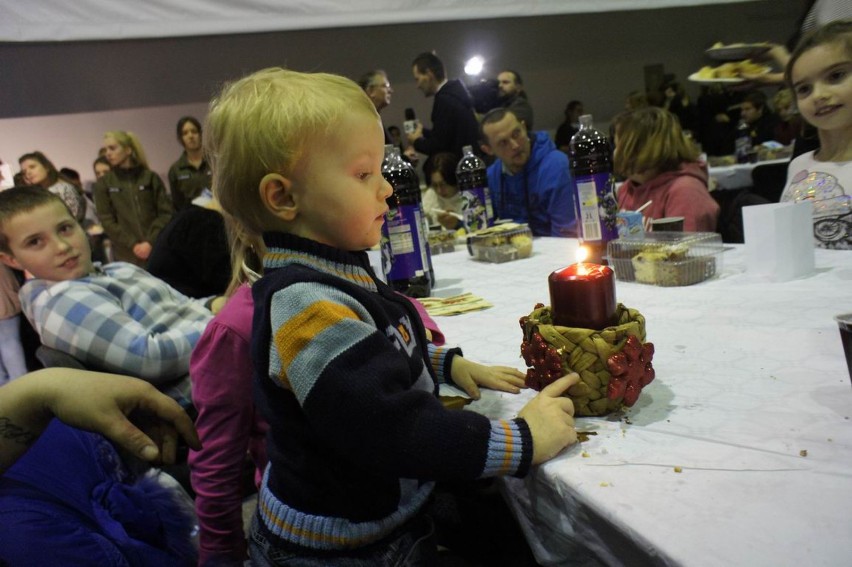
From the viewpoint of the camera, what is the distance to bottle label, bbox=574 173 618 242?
1.43 meters

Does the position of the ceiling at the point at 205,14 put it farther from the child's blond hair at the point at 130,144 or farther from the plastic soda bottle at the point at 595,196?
the plastic soda bottle at the point at 595,196

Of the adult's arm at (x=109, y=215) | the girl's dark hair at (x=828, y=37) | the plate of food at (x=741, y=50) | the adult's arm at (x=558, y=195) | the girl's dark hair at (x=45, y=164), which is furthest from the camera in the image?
the adult's arm at (x=109, y=215)

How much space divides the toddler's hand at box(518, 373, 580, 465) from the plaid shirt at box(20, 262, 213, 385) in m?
1.21

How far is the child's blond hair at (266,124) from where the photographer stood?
2.35ft

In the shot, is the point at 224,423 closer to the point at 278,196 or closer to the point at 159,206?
the point at 278,196

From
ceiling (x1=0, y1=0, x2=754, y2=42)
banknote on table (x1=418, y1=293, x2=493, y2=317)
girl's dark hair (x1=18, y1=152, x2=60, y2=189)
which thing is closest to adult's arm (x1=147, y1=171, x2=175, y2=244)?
girl's dark hair (x1=18, y1=152, x2=60, y2=189)

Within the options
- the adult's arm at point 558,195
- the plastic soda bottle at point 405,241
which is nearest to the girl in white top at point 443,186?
the adult's arm at point 558,195

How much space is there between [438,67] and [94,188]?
3213 mm

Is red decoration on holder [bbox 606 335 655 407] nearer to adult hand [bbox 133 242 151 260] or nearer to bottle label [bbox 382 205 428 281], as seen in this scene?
bottle label [bbox 382 205 428 281]

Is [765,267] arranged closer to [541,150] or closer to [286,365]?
[286,365]

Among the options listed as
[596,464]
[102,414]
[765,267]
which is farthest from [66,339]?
[765,267]

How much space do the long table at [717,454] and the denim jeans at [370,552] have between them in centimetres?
16

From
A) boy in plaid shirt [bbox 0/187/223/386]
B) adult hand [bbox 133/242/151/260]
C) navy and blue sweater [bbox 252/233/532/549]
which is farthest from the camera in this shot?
adult hand [bbox 133/242/151/260]

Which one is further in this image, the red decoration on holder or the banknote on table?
the banknote on table
